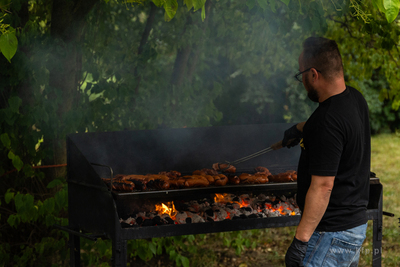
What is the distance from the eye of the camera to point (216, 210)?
407 centimetres

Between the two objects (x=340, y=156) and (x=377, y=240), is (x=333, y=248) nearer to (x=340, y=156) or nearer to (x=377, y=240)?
(x=340, y=156)

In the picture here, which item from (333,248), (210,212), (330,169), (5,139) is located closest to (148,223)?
(210,212)

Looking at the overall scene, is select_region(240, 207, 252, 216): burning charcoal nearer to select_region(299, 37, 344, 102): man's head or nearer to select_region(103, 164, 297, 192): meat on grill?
select_region(103, 164, 297, 192): meat on grill

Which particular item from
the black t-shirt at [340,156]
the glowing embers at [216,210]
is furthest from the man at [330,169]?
the glowing embers at [216,210]

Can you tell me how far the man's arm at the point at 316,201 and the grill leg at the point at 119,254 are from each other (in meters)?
1.38

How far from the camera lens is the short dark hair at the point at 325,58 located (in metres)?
2.72

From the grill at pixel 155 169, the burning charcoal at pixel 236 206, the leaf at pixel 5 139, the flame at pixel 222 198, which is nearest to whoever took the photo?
the grill at pixel 155 169

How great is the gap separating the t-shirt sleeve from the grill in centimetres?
121

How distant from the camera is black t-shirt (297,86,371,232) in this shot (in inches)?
99.7

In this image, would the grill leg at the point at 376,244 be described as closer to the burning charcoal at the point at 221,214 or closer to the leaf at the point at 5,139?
the burning charcoal at the point at 221,214

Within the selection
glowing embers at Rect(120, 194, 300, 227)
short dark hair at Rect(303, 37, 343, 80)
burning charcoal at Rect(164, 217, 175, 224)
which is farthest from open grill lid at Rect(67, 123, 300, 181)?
short dark hair at Rect(303, 37, 343, 80)

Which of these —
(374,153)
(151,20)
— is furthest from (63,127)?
(374,153)

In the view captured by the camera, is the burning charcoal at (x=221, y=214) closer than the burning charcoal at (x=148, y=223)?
No

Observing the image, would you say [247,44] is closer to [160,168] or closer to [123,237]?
[160,168]
